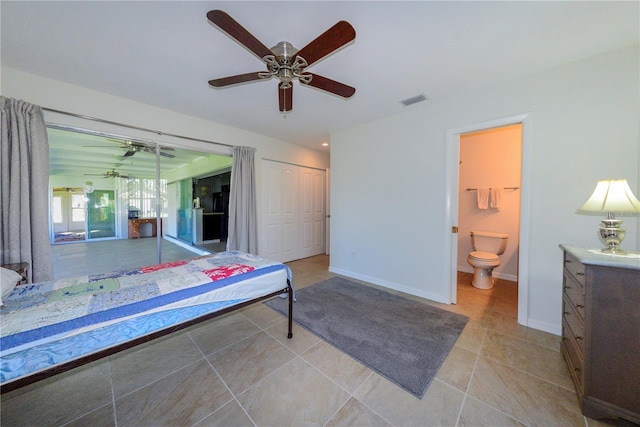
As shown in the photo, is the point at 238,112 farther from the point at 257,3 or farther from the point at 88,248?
the point at 88,248

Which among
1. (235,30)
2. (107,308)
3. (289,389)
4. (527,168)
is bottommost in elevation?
(289,389)

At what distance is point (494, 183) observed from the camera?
357 centimetres

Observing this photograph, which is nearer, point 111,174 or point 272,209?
point 111,174

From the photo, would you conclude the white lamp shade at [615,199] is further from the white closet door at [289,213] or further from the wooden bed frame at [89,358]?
the white closet door at [289,213]

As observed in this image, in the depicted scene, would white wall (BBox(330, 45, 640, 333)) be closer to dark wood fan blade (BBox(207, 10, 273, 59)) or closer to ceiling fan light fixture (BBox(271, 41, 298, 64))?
ceiling fan light fixture (BBox(271, 41, 298, 64))

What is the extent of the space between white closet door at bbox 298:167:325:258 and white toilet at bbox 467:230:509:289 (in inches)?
120

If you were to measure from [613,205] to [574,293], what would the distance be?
63 cm

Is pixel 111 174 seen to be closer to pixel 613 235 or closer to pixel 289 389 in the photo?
pixel 289 389

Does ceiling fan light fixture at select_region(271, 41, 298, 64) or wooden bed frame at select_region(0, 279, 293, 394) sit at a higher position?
ceiling fan light fixture at select_region(271, 41, 298, 64)

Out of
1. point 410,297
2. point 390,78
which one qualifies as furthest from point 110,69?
point 410,297

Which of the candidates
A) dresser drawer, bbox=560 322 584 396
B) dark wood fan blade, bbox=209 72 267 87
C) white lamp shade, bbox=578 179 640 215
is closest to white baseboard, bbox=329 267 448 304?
dresser drawer, bbox=560 322 584 396

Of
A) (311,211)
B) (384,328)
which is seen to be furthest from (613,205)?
(311,211)

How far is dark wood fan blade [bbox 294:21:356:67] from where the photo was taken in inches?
47.6

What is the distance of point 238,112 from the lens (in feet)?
10.1
